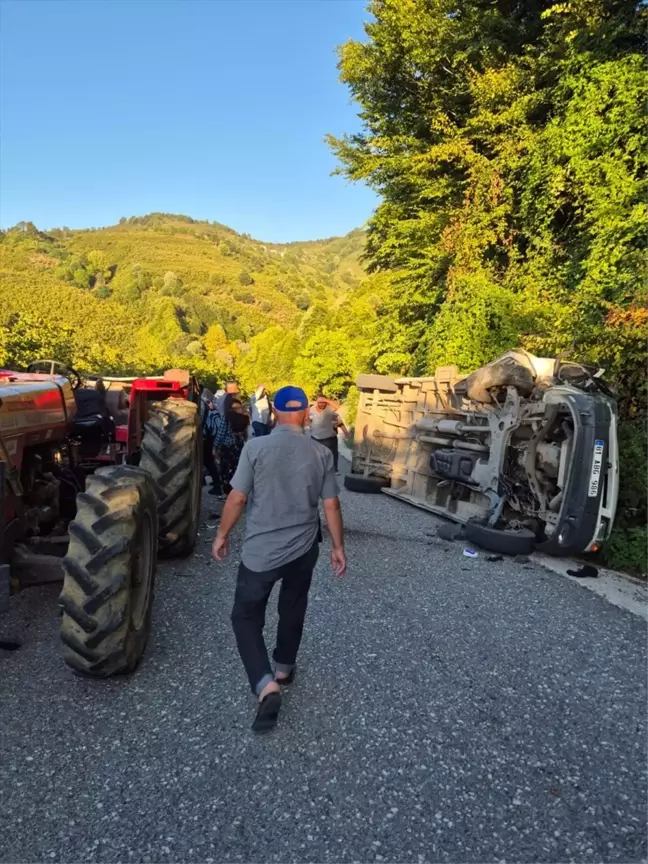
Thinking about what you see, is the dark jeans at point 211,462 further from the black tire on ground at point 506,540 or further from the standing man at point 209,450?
the black tire on ground at point 506,540

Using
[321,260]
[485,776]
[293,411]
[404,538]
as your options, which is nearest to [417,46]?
[404,538]

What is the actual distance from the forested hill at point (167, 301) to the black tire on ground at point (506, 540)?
1320 centimetres

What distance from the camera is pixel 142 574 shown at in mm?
3789

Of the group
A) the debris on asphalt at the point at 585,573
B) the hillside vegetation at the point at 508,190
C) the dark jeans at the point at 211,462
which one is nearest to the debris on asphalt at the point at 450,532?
the debris on asphalt at the point at 585,573

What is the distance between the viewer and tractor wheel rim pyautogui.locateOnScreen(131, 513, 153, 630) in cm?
355

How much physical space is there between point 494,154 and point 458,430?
32.3 feet

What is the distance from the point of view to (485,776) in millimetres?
2805

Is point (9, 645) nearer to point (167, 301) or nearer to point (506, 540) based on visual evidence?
point (506, 540)

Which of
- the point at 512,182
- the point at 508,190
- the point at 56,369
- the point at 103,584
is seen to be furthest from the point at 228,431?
the point at 512,182

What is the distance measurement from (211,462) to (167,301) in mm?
Result: 87347

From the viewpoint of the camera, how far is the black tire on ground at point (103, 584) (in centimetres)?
313

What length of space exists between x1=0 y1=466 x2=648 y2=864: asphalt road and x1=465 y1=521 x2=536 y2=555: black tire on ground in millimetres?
1584

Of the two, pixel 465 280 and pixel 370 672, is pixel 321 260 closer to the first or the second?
pixel 465 280

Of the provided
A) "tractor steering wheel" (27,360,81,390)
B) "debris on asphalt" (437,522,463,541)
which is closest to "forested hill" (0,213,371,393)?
"tractor steering wheel" (27,360,81,390)
